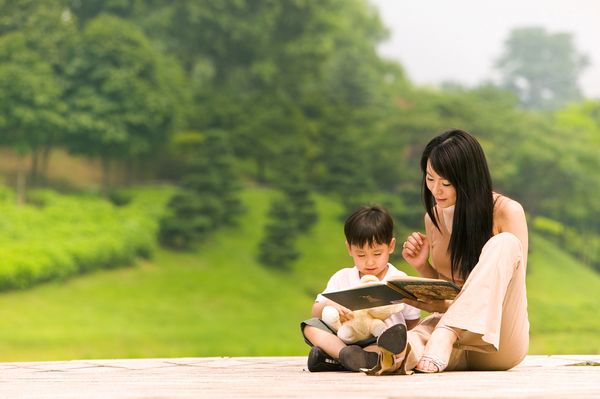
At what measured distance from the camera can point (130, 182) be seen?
68.6 feet

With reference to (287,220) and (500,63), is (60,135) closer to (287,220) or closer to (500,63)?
(287,220)

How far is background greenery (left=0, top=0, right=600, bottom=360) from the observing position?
61.3 feet

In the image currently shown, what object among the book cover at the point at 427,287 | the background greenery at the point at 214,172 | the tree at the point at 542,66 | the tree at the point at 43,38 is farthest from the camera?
the tree at the point at 542,66

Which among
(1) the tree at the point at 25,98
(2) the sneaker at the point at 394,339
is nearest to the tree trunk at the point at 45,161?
(1) the tree at the point at 25,98

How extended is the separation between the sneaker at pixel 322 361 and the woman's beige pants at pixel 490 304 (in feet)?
1.24

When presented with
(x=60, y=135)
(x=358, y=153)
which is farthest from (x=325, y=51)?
(x=60, y=135)

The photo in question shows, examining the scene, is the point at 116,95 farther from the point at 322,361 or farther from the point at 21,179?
the point at 322,361

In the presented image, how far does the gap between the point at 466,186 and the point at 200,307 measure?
16.1m

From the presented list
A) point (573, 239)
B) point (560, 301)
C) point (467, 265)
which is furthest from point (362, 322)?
point (573, 239)

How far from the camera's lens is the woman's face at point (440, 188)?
11.5 feet

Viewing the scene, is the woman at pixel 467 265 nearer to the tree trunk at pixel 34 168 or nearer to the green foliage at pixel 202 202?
the green foliage at pixel 202 202

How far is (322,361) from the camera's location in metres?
3.80

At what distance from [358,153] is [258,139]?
2360 millimetres

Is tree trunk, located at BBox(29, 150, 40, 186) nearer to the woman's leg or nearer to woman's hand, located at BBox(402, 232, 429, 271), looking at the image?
woman's hand, located at BBox(402, 232, 429, 271)
